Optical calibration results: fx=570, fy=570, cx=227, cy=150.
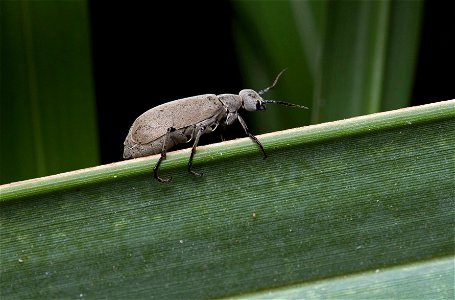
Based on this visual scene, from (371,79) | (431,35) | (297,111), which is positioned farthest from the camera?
(431,35)

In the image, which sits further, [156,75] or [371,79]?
[156,75]

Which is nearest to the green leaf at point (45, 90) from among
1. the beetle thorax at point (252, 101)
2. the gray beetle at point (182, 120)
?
the gray beetle at point (182, 120)

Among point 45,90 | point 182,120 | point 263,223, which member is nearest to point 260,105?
point 182,120

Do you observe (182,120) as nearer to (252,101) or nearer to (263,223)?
(252,101)

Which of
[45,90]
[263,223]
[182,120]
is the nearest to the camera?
[263,223]

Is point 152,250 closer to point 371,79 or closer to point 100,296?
point 100,296

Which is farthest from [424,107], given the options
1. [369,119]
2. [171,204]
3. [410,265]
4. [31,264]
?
[31,264]

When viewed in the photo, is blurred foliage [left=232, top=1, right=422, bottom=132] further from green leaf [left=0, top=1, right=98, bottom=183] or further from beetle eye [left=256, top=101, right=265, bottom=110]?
green leaf [left=0, top=1, right=98, bottom=183]
